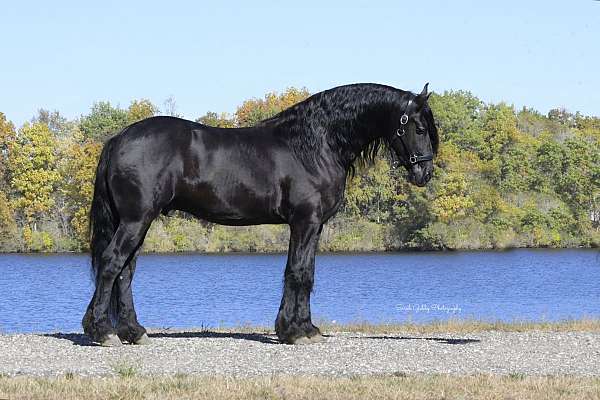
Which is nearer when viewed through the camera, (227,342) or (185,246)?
(227,342)

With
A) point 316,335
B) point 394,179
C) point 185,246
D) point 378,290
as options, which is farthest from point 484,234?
point 316,335

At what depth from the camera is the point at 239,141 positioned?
12203 millimetres

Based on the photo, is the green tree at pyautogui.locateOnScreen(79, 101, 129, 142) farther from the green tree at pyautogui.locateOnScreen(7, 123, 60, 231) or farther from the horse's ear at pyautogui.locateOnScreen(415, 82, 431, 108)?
the horse's ear at pyautogui.locateOnScreen(415, 82, 431, 108)

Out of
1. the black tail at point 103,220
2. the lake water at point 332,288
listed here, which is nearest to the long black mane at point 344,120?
the black tail at point 103,220

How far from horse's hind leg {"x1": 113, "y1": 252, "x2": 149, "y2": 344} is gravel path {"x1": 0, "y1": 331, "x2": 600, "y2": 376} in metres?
0.22

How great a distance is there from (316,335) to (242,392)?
12.3 ft

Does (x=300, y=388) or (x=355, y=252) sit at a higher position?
(x=355, y=252)

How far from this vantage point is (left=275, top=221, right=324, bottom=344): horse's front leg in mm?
12180

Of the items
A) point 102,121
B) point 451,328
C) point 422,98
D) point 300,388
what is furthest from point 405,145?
point 102,121

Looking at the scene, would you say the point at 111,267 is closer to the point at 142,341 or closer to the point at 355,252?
the point at 142,341

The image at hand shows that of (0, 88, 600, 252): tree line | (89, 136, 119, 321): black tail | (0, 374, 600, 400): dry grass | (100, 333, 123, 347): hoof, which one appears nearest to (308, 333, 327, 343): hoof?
(100, 333, 123, 347): hoof

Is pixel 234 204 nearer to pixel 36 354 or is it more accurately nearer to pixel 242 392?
pixel 36 354

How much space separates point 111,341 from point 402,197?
178ft

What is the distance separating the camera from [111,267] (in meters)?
11.8
